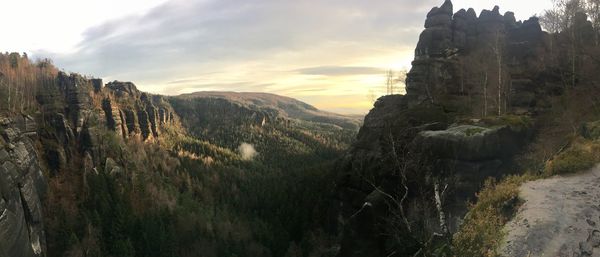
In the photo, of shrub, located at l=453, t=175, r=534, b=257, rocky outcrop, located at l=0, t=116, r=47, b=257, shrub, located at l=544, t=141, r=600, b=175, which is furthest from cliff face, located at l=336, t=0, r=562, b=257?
rocky outcrop, located at l=0, t=116, r=47, b=257

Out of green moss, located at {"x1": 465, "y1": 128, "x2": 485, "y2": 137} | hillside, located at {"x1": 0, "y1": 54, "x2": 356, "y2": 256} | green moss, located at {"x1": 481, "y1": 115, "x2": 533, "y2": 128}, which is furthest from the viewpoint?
hillside, located at {"x1": 0, "y1": 54, "x2": 356, "y2": 256}

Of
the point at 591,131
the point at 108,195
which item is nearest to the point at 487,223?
the point at 591,131

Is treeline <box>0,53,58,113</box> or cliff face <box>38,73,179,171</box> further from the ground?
treeline <box>0,53,58,113</box>

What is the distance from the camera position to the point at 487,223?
19.8 metres

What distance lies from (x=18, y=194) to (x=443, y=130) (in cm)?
7133

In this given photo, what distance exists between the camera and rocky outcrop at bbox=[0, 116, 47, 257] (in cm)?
5775

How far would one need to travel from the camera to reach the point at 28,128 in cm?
10181

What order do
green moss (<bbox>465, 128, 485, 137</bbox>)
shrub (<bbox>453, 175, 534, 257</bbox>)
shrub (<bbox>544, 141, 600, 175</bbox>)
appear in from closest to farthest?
shrub (<bbox>453, 175, 534, 257</bbox>) → shrub (<bbox>544, 141, 600, 175</bbox>) → green moss (<bbox>465, 128, 485, 137</bbox>)

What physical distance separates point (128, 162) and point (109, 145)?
30.2 feet

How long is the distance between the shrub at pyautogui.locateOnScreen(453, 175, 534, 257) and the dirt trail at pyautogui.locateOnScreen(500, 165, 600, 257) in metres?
0.45

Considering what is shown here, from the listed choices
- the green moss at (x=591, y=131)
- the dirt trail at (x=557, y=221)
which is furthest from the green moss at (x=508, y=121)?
the dirt trail at (x=557, y=221)

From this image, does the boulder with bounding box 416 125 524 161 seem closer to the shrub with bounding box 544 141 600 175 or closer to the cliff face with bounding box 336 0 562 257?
the cliff face with bounding box 336 0 562 257

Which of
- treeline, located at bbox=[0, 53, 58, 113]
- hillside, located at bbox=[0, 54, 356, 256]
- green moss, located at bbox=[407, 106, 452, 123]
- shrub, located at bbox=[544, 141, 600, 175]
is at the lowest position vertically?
hillside, located at bbox=[0, 54, 356, 256]

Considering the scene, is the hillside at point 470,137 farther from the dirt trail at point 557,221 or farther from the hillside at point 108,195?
the hillside at point 108,195
